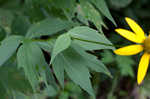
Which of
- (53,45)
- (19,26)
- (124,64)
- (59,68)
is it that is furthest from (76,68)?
(124,64)

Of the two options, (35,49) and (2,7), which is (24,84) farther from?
(2,7)

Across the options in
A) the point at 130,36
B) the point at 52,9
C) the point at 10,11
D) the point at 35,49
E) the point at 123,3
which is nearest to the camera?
the point at 130,36

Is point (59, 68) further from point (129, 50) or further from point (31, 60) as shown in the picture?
point (129, 50)

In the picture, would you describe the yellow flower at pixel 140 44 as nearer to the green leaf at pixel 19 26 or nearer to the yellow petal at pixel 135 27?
the yellow petal at pixel 135 27

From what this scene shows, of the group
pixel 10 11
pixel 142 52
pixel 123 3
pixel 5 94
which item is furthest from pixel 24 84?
pixel 123 3

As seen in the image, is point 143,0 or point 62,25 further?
point 143,0

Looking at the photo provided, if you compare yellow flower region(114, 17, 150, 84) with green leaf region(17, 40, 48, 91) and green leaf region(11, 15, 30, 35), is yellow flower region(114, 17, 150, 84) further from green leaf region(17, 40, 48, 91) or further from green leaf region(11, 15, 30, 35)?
green leaf region(11, 15, 30, 35)

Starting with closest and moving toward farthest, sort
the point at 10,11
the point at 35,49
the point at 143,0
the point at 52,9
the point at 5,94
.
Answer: the point at 35,49 → the point at 5,94 → the point at 52,9 → the point at 10,11 → the point at 143,0
